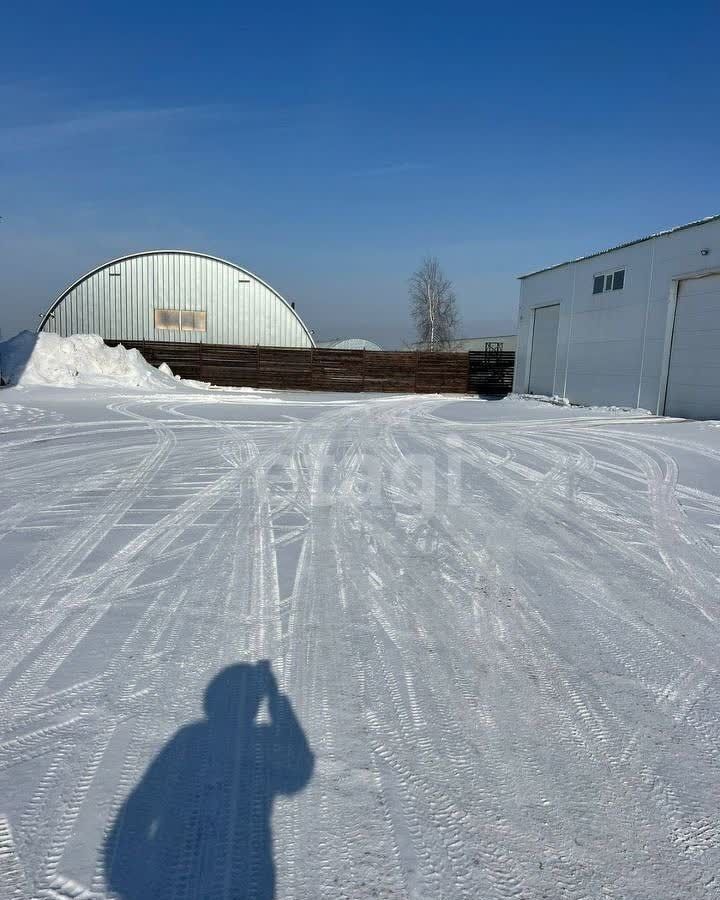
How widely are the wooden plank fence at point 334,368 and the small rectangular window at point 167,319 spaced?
247cm

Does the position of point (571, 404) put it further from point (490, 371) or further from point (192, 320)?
point (192, 320)

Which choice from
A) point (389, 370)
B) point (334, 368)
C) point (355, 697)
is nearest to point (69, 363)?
point (334, 368)

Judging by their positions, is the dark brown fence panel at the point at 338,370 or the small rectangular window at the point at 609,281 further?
the dark brown fence panel at the point at 338,370

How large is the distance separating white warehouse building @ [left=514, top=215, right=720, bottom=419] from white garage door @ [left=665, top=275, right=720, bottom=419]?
0.03m

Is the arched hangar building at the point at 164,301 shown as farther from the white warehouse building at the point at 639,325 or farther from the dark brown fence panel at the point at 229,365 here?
the white warehouse building at the point at 639,325

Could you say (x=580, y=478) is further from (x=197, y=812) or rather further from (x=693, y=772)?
(x=197, y=812)

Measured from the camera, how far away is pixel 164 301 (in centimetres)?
2964

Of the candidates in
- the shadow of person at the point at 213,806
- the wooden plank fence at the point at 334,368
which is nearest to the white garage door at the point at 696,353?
the wooden plank fence at the point at 334,368

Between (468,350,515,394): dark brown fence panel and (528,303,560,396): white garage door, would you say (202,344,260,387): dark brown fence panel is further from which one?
(528,303,560,396): white garage door

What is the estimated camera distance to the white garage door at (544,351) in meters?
22.5

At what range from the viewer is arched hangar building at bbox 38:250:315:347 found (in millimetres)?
29234

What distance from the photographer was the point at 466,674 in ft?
9.68

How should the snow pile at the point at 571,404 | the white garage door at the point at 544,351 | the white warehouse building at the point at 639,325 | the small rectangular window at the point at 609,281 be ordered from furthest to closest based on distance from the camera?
the white garage door at the point at 544,351 < the small rectangular window at the point at 609,281 < the snow pile at the point at 571,404 < the white warehouse building at the point at 639,325

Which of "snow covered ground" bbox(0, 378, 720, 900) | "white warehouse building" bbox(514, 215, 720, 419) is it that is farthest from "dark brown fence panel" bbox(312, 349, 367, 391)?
"snow covered ground" bbox(0, 378, 720, 900)
